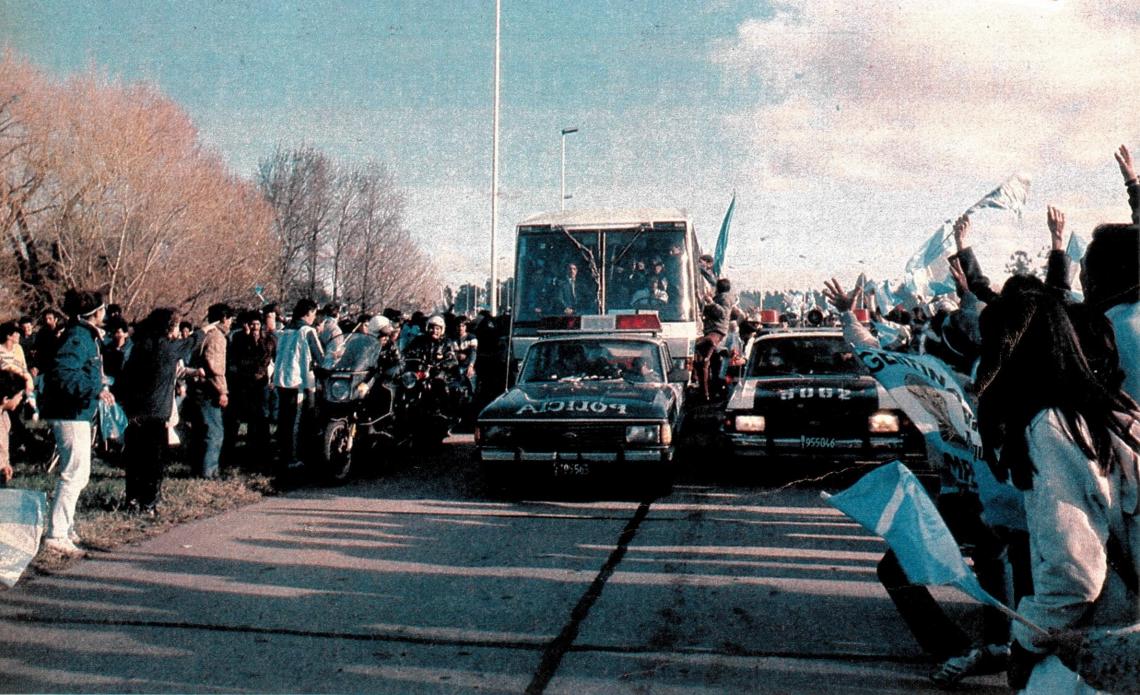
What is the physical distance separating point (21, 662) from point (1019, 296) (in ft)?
14.9

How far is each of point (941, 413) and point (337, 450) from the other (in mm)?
6962

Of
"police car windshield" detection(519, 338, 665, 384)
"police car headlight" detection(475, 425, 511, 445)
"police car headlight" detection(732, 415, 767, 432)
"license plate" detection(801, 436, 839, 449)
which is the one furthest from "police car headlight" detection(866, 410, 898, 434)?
"police car headlight" detection(475, 425, 511, 445)

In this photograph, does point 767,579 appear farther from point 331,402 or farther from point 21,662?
point 331,402

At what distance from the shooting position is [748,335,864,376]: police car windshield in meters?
10.8

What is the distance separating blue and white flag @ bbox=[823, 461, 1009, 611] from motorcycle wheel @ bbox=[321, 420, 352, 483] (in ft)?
23.4

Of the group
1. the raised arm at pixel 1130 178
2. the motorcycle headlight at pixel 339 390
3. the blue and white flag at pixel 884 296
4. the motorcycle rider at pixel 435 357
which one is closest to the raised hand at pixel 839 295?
the raised arm at pixel 1130 178

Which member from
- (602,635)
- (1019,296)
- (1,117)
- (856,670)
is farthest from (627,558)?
(1,117)

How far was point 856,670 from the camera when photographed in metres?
4.47

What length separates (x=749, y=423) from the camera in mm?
9672

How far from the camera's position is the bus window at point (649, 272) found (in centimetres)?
1427

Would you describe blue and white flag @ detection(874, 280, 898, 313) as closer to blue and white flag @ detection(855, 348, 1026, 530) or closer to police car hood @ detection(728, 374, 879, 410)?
police car hood @ detection(728, 374, 879, 410)

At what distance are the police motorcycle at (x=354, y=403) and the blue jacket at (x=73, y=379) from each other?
3235mm

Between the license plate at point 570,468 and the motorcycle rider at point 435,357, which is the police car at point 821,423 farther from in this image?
the motorcycle rider at point 435,357

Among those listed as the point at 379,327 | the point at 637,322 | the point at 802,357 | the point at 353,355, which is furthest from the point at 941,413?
the point at 379,327
